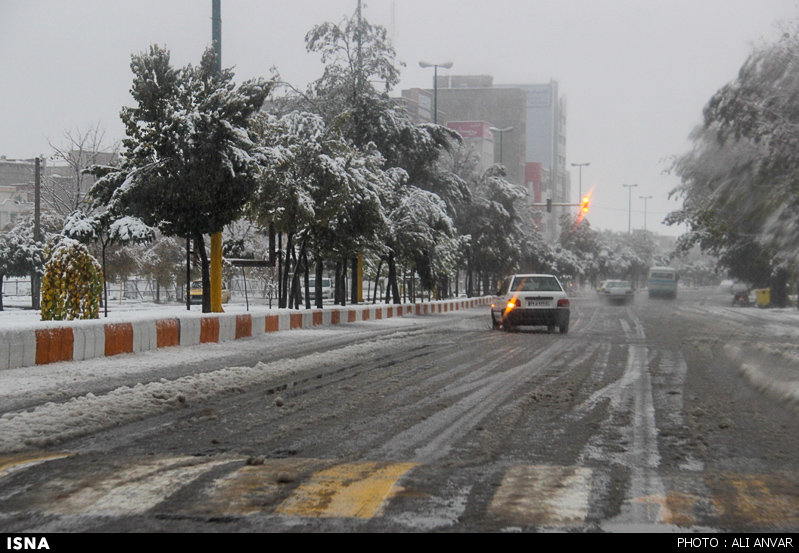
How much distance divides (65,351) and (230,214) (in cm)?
796

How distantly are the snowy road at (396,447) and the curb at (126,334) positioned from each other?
1.83ft

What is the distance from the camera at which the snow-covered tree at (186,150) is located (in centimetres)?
2044

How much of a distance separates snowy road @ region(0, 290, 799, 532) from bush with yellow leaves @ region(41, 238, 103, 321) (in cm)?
794

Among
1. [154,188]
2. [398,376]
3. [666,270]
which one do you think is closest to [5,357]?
[398,376]

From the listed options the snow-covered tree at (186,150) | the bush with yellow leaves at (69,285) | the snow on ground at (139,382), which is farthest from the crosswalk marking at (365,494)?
the bush with yellow leaves at (69,285)

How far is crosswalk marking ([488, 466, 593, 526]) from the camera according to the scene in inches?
183

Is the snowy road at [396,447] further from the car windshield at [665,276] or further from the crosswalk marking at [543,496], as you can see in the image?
the car windshield at [665,276]

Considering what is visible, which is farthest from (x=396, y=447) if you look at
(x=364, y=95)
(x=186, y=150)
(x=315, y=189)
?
(x=364, y=95)

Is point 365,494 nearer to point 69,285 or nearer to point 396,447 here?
point 396,447

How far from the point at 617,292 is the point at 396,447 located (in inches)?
2284

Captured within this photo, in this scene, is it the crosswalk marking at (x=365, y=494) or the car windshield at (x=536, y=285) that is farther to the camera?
the car windshield at (x=536, y=285)

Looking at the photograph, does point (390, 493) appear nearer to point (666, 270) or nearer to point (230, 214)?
point (230, 214)

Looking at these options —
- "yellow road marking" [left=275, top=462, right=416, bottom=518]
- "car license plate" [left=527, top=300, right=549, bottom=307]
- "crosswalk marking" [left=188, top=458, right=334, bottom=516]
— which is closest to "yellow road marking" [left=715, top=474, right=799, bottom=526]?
"yellow road marking" [left=275, top=462, right=416, bottom=518]

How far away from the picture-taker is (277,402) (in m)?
9.00
